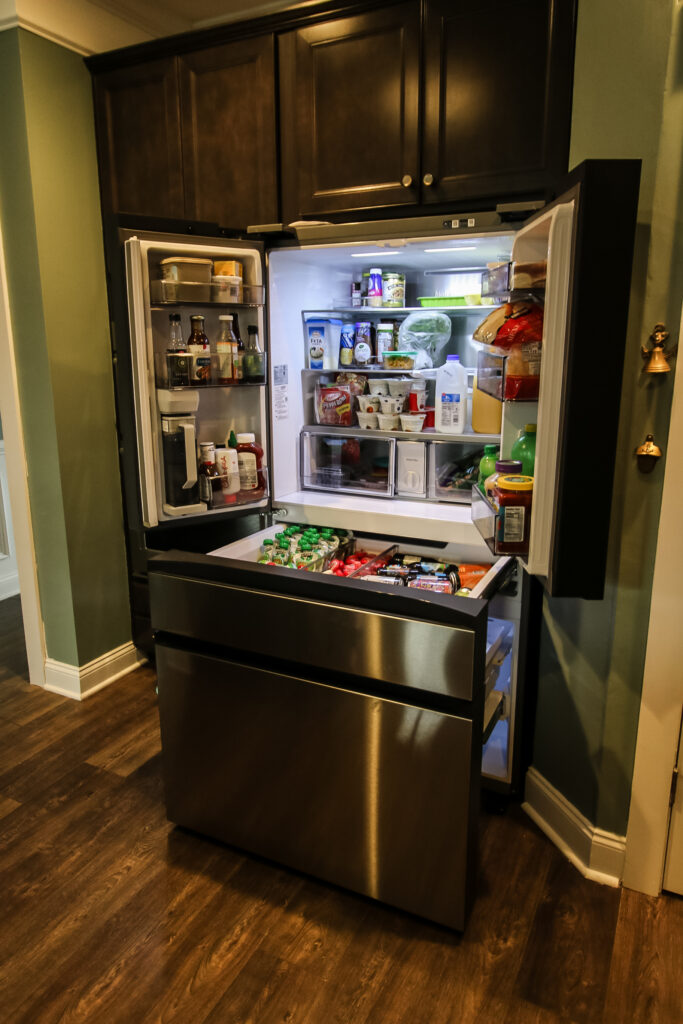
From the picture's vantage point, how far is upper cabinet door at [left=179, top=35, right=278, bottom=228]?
6.91ft

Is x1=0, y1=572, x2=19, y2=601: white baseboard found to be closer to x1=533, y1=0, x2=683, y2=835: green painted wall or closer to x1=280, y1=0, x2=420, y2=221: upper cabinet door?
x1=280, y1=0, x2=420, y2=221: upper cabinet door

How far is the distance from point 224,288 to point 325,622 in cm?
106

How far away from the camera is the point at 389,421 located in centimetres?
243

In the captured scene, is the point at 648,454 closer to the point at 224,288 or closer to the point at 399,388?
the point at 399,388

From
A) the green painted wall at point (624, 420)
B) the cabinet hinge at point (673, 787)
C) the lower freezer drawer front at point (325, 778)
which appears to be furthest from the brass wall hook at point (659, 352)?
the cabinet hinge at point (673, 787)

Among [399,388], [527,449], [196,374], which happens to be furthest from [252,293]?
[527,449]

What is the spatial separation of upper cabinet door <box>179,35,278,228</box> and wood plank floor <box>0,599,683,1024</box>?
1958mm

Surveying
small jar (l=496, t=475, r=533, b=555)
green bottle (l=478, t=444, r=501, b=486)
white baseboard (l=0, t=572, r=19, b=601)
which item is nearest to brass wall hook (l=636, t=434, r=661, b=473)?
small jar (l=496, t=475, r=533, b=555)

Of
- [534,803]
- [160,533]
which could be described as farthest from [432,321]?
[534,803]

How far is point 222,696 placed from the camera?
1.84m

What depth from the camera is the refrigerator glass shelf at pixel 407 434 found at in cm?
218

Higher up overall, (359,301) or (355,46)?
(355,46)

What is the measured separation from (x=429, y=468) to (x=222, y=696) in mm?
1041

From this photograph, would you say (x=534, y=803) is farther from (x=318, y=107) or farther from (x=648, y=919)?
(x=318, y=107)
